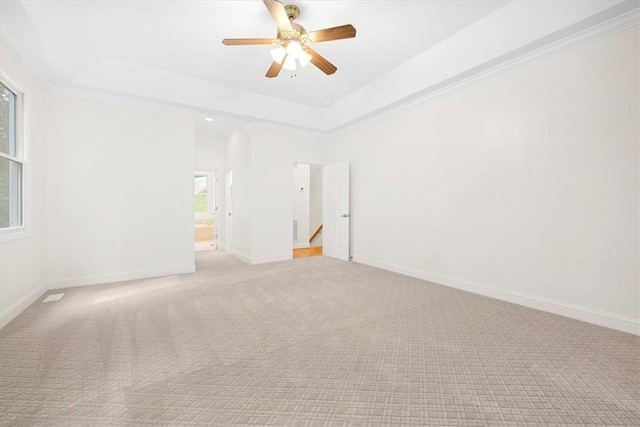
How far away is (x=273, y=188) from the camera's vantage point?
6.15 metres

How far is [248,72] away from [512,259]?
15.5 feet

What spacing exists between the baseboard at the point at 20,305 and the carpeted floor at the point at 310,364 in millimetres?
90

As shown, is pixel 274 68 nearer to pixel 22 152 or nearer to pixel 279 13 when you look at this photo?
pixel 279 13

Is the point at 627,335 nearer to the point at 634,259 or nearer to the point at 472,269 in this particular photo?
the point at 634,259

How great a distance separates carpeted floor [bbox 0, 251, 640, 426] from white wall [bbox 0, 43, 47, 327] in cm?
26

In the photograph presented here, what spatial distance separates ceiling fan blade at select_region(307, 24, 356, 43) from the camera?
278 centimetres

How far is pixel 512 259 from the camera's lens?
3535mm

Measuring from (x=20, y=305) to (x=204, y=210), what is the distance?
7291mm

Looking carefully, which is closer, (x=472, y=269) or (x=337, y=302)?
(x=337, y=302)

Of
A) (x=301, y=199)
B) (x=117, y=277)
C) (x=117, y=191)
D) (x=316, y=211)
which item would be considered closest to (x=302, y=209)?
(x=301, y=199)

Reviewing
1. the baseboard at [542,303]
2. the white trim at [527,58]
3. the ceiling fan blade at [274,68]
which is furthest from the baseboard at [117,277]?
the white trim at [527,58]

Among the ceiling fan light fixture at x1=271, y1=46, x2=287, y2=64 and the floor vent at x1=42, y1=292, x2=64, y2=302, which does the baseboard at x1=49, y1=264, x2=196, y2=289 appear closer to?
the floor vent at x1=42, y1=292, x2=64, y2=302

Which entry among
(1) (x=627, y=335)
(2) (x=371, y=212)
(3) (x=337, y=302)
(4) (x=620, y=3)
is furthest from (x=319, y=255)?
(4) (x=620, y=3)

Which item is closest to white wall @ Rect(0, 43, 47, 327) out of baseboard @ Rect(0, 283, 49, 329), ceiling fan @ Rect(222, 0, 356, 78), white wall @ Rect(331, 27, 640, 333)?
baseboard @ Rect(0, 283, 49, 329)
